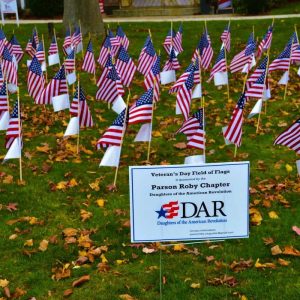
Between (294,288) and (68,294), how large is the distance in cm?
226

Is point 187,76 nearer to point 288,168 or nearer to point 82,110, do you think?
point 82,110

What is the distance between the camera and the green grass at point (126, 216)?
589 cm

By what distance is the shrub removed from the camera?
97.3 ft

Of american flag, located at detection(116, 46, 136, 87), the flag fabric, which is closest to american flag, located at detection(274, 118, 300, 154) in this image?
american flag, located at detection(116, 46, 136, 87)

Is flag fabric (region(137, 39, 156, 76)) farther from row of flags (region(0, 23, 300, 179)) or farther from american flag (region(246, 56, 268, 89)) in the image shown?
american flag (region(246, 56, 268, 89))

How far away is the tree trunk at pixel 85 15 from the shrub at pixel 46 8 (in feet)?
31.2

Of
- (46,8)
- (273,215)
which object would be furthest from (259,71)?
(46,8)

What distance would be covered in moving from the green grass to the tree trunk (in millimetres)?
7898

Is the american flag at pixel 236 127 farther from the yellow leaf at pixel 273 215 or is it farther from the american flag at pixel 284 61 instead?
the american flag at pixel 284 61

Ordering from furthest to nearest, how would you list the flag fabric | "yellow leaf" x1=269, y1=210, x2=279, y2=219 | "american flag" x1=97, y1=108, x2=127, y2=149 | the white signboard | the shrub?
the shrub < the flag fabric < "american flag" x1=97, y1=108, x2=127, y2=149 < "yellow leaf" x1=269, y1=210, x2=279, y2=219 < the white signboard

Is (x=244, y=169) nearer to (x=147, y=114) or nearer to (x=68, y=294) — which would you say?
(x=68, y=294)

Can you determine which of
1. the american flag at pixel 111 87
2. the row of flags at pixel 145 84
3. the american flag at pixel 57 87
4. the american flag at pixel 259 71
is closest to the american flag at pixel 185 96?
the row of flags at pixel 145 84

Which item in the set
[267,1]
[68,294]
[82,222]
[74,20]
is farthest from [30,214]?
[267,1]

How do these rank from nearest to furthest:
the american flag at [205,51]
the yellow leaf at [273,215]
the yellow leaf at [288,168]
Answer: the yellow leaf at [273,215]
the yellow leaf at [288,168]
the american flag at [205,51]
